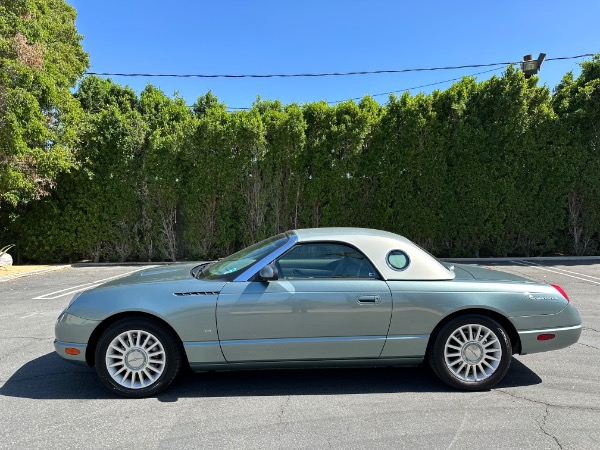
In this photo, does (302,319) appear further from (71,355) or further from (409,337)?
(71,355)

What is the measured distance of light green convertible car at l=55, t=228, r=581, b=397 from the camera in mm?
3545

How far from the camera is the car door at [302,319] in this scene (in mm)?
3531

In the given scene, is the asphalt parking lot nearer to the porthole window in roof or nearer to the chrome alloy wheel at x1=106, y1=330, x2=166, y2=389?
the chrome alloy wheel at x1=106, y1=330, x2=166, y2=389

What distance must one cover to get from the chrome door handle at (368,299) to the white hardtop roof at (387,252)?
0.71ft

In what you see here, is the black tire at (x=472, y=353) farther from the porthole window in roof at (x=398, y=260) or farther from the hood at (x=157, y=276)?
the hood at (x=157, y=276)

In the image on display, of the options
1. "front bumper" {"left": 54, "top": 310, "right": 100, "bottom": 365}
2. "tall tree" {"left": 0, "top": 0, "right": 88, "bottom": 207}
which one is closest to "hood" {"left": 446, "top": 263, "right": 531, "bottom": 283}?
"front bumper" {"left": 54, "top": 310, "right": 100, "bottom": 365}

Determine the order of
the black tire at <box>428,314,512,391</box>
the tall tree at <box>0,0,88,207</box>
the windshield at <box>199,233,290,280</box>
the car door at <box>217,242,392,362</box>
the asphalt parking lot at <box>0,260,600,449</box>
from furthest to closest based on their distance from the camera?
the tall tree at <box>0,0,88,207</box> → the windshield at <box>199,233,290,280</box> → the black tire at <box>428,314,512,391</box> → the car door at <box>217,242,392,362</box> → the asphalt parking lot at <box>0,260,600,449</box>

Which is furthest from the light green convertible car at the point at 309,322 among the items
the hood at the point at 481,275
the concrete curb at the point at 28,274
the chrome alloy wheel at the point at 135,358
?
the concrete curb at the point at 28,274

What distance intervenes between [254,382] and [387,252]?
5.69ft

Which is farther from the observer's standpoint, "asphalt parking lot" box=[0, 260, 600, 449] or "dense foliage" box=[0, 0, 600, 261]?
"dense foliage" box=[0, 0, 600, 261]

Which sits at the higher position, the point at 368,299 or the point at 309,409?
the point at 368,299

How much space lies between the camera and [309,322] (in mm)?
3553

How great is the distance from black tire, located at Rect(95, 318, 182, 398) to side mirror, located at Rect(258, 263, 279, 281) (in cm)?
94

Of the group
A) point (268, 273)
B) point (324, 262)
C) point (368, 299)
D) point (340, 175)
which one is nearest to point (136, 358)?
point (268, 273)
